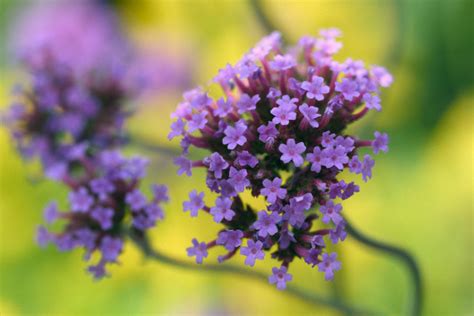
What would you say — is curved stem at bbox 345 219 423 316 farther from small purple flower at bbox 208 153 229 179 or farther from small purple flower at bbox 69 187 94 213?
small purple flower at bbox 69 187 94 213

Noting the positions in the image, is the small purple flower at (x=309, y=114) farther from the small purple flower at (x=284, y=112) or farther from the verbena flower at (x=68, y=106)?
the verbena flower at (x=68, y=106)

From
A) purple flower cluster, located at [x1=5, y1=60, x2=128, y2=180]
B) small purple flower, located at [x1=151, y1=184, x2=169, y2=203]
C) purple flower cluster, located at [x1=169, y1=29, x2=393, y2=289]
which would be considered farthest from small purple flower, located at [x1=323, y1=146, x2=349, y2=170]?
purple flower cluster, located at [x1=5, y1=60, x2=128, y2=180]

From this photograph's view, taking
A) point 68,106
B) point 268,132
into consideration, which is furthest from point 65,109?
point 268,132

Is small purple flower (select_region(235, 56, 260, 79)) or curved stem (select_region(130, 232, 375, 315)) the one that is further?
curved stem (select_region(130, 232, 375, 315))

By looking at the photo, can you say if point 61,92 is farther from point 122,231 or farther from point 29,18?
point 29,18

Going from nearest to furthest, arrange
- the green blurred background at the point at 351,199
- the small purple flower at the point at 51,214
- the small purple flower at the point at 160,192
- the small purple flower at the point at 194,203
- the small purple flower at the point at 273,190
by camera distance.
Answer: the small purple flower at the point at 273,190 < the small purple flower at the point at 194,203 < the small purple flower at the point at 160,192 < the small purple flower at the point at 51,214 < the green blurred background at the point at 351,199

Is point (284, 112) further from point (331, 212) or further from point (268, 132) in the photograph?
point (331, 212)

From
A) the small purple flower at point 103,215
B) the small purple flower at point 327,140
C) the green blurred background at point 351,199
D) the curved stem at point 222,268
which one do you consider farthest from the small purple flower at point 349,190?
the green blurred background at point 351,199
